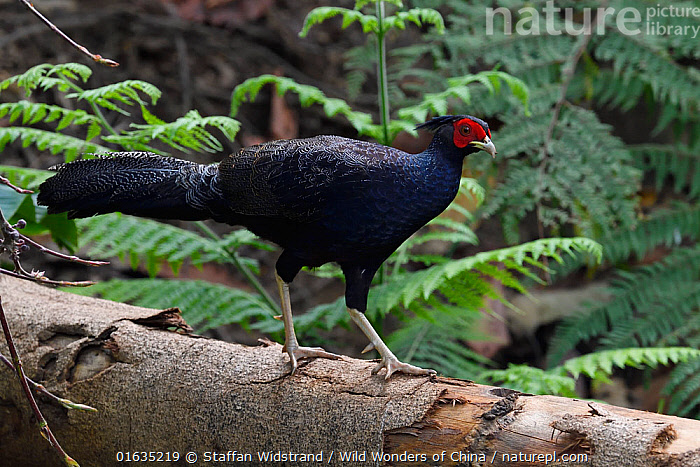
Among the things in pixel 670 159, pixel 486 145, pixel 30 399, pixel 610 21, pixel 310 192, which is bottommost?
pixel 670 159

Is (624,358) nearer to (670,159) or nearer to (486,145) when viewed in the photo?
(486,145)

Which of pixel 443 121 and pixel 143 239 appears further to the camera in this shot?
pixel 143 239

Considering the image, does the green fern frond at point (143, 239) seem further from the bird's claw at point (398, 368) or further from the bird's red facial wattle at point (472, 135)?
the bird's red facial wattle at point (472, 135)

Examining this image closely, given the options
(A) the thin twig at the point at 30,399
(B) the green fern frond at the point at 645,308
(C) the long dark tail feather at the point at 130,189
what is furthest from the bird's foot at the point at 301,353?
(B) the green fern frond at the point at 645,308

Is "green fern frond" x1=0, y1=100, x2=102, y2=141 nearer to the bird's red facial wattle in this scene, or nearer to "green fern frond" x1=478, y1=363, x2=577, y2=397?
the bird's red facial wattle

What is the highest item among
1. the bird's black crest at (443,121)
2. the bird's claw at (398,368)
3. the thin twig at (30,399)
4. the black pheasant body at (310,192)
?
the bird's black crest at (443,121)

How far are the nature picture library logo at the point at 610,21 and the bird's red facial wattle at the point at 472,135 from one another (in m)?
2.13

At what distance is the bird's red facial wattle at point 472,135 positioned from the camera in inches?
71.2

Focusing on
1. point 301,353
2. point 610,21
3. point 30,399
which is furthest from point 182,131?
point 610,21

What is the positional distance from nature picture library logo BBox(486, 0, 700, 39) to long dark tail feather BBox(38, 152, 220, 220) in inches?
93.3

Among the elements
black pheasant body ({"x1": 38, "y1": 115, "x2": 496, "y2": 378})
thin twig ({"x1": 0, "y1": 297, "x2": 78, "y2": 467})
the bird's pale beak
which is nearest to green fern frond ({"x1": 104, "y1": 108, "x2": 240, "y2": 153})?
black pheasant body ({"x1": 38, "y1": 115, "x2": 496, "y2": 378})

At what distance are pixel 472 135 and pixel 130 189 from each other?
944mm

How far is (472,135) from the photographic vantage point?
181 cm

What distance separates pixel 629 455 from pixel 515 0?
307 cm
